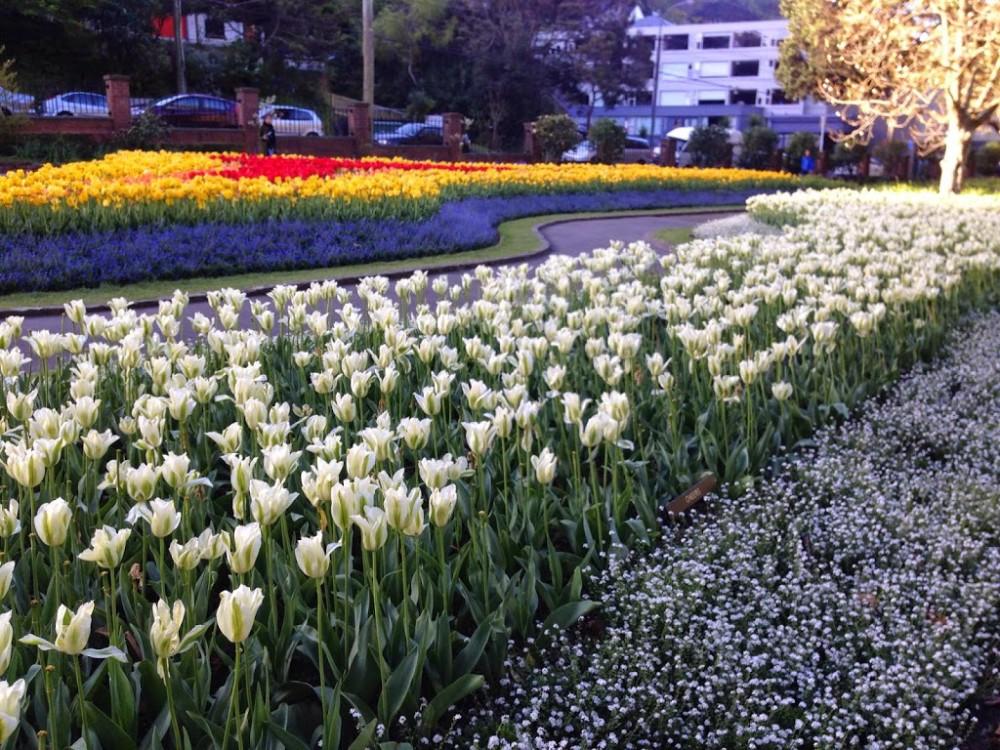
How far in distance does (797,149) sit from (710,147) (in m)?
3.53

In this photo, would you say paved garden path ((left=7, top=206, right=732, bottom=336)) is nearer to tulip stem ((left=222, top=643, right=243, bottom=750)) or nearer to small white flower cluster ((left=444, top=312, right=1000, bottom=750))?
small white flower cluster ((left=444, top=312, right=1000, bottom=750))

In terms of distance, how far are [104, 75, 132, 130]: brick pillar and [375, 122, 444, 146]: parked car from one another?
1095 centimetres

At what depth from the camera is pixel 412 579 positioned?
2.72 metres

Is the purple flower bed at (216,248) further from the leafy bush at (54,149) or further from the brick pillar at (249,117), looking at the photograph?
the brick pillar at (249,117)

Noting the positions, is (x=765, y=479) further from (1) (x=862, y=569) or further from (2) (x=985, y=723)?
(2) (x=985, y=723)

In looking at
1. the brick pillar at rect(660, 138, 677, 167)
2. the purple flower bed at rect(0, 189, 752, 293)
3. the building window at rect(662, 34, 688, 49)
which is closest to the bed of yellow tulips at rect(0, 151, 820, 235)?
the purple flower bed at rect(0, 189, 752, 293)

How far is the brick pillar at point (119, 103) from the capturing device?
26047 mm

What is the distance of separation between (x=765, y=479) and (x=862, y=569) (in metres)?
0.90

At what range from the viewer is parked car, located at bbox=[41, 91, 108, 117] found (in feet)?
104

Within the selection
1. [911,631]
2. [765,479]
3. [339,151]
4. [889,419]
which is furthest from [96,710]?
[339,151]

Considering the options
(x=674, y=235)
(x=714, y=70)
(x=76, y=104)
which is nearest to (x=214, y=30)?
(x=76, y=104)

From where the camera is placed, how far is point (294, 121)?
36.8 meters

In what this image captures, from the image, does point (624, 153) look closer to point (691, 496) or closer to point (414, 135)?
point (414, 135)

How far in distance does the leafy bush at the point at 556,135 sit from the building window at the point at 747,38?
52.0 metres
